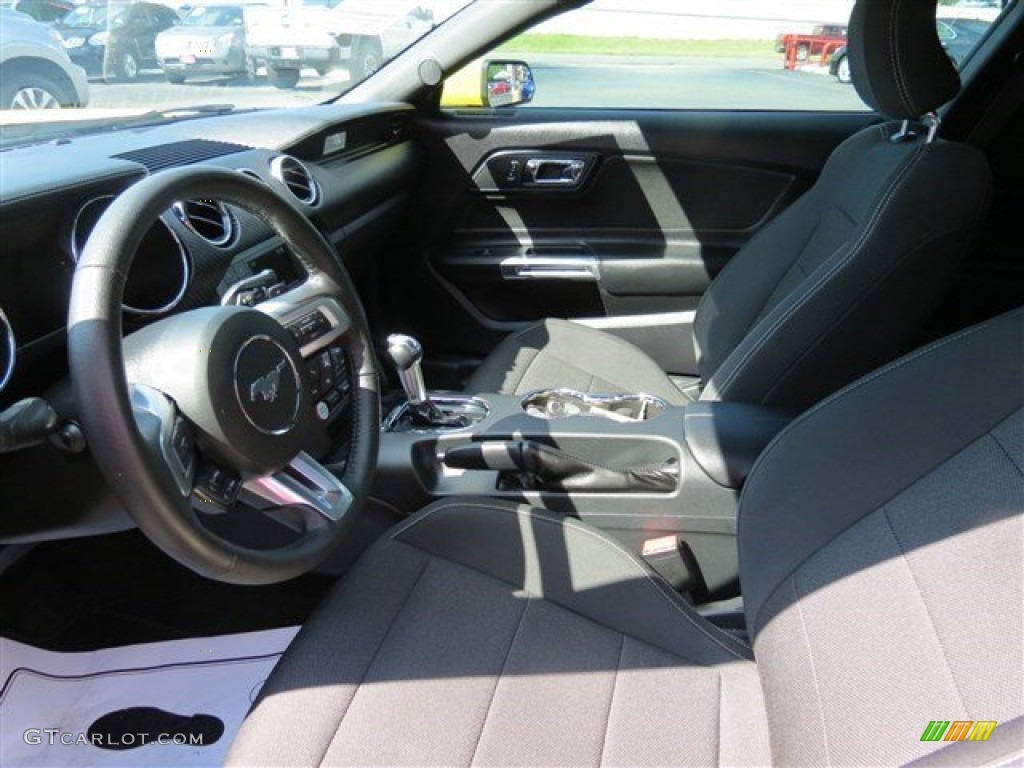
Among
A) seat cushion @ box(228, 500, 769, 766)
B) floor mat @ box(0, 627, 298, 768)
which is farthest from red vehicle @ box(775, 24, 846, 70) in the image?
floor mat @ box(0, 627, 298, 768)

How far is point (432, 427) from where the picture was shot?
1667 millimetres

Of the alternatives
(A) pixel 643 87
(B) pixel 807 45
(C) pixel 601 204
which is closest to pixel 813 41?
(B) pixel 807 45

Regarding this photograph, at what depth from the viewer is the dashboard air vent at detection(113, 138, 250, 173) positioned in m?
1.48

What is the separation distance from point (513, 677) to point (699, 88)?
205 cm

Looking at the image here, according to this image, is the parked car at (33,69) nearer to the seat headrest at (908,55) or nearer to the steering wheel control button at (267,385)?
the steering wheel control button at (267,385)

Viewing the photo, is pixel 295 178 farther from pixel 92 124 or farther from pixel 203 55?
pixel 203 55

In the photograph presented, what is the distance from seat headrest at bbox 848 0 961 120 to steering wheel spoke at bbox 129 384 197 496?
1286 mm

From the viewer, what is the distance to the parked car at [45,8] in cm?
170

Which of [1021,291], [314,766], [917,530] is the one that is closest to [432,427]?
[314,766]

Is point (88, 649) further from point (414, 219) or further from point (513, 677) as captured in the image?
point (414, 219)

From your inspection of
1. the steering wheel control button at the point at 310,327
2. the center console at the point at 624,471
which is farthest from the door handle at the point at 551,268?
the steering wheel control button at the point at 310,327

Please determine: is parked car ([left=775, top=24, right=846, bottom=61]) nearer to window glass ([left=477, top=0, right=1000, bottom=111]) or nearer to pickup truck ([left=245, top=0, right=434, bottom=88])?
window glass ([left=477, top=0, right=1000, bottom=111])

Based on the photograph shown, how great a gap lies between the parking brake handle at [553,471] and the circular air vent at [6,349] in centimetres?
72

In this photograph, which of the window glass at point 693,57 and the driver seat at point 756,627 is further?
the window glass at point 693,57
